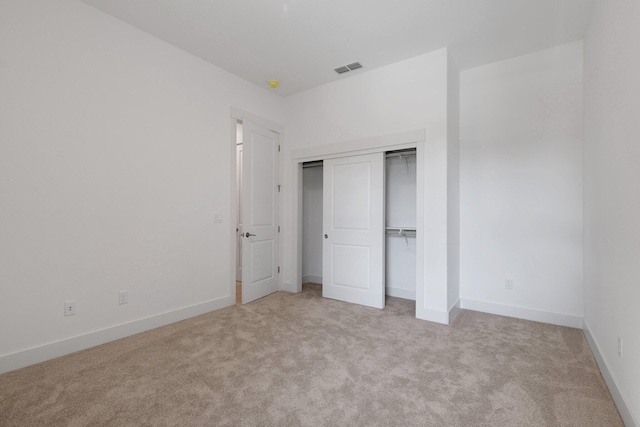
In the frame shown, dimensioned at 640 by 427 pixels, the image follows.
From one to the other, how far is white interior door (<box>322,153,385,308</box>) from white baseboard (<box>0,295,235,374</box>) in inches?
66.2

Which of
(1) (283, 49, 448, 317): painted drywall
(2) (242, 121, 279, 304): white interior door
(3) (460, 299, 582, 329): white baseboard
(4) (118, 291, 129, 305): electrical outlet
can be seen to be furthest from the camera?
(2) (242, 121, 279, 304): white interior door

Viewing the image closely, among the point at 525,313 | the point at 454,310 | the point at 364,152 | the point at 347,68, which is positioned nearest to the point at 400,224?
the point at 364,152

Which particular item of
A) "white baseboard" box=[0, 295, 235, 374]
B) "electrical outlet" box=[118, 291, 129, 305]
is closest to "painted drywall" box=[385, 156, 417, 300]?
"white baseboard" box=[0, 295, 235, 374]

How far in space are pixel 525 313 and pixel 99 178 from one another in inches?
184

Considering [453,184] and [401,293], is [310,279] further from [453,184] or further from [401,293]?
[453,184]

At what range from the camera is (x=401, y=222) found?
419 cm

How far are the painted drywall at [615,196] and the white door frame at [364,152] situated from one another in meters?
1.47

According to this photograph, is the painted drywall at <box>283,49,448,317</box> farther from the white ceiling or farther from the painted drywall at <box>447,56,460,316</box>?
the white ceiling

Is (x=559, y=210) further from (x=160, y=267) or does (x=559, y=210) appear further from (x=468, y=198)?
(x=160, y=267)

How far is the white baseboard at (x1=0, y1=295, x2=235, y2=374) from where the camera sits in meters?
2.23

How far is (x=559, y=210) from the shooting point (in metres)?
3.19

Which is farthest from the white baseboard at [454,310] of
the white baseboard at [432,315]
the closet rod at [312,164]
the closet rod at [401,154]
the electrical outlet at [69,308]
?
the electrical outlet at [69,308]

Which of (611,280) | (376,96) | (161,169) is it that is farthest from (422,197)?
(161,169)

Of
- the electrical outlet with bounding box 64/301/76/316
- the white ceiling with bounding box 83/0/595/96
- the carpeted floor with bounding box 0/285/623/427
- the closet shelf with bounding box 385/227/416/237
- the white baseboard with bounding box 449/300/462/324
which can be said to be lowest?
the carpeted floor with bounding box 0/285/623/427
